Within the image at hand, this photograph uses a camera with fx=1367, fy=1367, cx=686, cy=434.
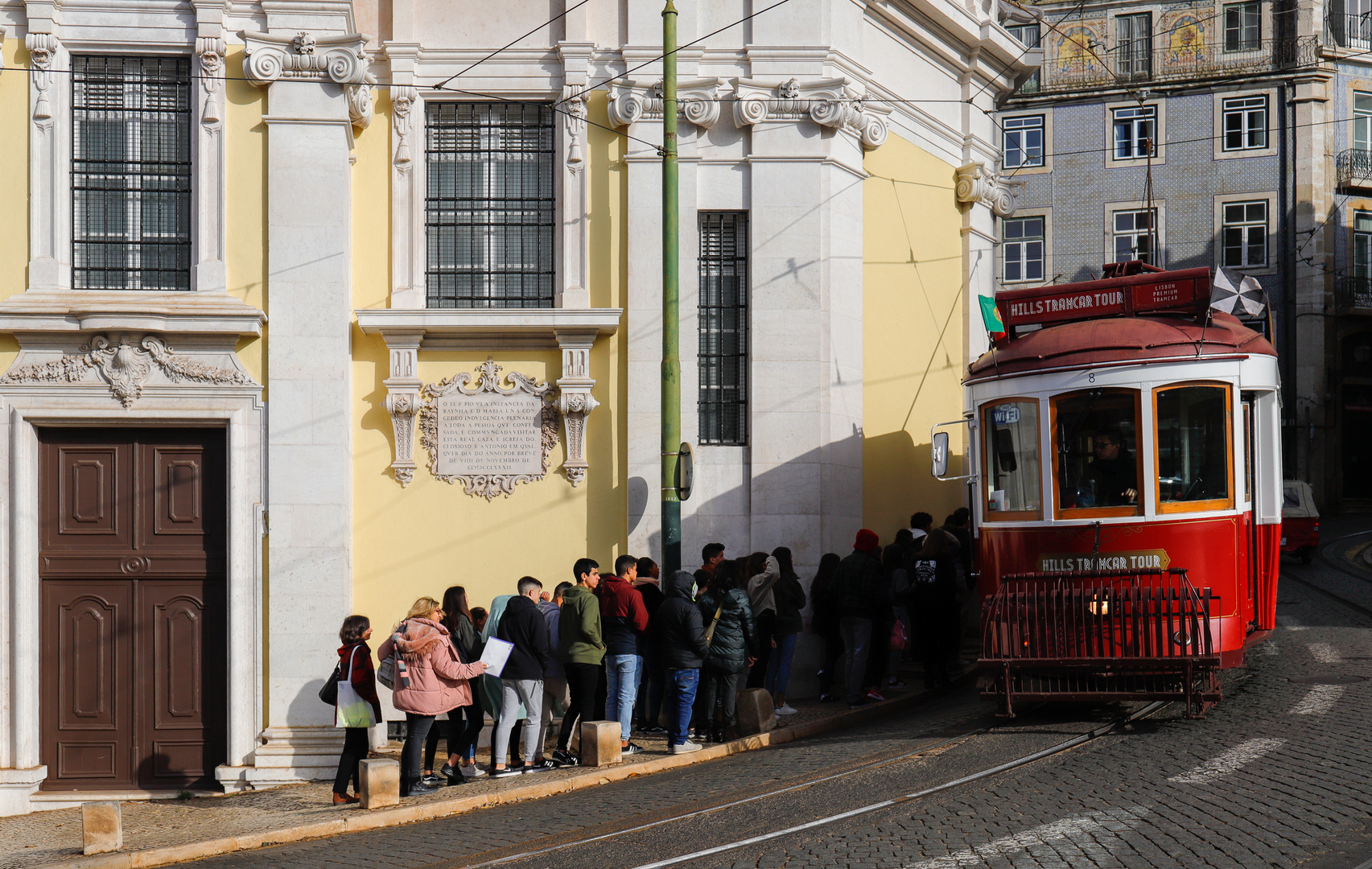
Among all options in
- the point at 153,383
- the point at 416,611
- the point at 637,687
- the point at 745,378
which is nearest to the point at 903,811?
the point at 416,611

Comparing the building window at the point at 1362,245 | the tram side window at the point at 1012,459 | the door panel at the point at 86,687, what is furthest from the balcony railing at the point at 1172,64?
the door panel at the point at 86,687

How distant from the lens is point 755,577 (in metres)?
13.2

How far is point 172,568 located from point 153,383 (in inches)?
73.1

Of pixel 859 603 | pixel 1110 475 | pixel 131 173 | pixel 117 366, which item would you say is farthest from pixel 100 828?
pixel 1110 475

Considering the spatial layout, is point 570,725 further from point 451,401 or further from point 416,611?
point 451,401

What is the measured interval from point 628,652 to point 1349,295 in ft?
113

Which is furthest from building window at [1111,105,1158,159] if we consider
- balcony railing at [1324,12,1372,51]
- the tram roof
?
the tram roof

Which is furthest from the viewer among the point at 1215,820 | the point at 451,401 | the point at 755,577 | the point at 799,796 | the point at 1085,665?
the point at 451,401

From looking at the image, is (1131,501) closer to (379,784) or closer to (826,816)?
(826,816)

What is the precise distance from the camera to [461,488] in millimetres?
14867

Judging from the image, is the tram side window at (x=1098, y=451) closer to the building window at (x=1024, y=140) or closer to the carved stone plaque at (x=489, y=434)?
the carved stone plaque at (x=489, y=434)

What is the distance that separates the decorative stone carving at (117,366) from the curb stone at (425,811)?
5.57 m

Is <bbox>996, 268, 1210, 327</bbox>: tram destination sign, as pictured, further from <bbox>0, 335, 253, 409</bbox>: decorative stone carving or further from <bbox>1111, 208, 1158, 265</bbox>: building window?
<bbox>1111, 208, 1158, 265</bbox>: building window

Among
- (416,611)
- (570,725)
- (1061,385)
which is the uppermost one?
(1061,385)
